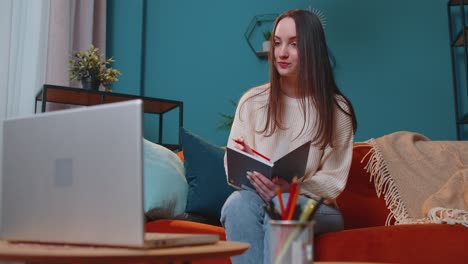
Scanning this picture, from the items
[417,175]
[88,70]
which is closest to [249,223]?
[417,175]

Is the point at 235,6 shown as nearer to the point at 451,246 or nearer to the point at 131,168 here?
the point at 451,246

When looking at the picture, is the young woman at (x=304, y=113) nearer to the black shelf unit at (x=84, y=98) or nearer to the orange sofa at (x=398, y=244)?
the orange sofa at (x=398, y=244)

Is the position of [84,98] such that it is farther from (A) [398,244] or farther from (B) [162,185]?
(A) [398,244]

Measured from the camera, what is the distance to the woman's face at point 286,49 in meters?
1.53

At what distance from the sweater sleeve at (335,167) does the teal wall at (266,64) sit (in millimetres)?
1276

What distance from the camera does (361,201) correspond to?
1.85 m

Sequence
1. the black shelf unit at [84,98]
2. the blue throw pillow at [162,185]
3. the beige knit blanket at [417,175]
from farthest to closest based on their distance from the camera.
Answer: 1. the black shelf unit at [84,98]
2. the beige knit blanket at [417,175]
3. the blue throw pillow at [162,185]

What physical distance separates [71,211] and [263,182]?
0.59 metres

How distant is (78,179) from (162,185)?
3.01 feet

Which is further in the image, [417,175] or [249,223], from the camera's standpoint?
[417,175]

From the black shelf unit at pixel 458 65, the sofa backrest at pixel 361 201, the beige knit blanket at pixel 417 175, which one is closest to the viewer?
the beige knit blanket at pixel 417 175

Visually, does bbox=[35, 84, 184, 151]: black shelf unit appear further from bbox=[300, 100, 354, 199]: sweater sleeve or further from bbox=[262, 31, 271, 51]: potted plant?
bbox=[300, 100, 354, 199]: sweater sleeve

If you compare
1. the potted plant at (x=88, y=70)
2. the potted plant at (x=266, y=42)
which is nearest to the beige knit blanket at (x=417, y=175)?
the potted plant at (x=266, y=42)

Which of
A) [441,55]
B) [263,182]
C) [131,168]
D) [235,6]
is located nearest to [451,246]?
[263,182]
